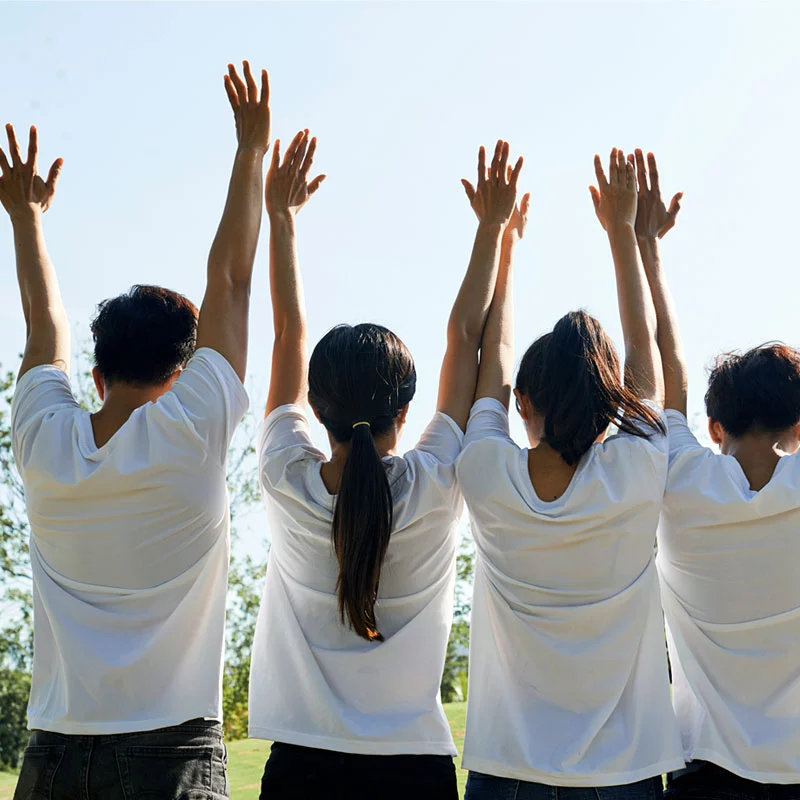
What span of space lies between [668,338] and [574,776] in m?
1.32

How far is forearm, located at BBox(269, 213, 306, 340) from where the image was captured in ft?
9.59

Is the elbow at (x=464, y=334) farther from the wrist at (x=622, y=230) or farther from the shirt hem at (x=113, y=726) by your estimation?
the shirt hem at (x=113, y=726)

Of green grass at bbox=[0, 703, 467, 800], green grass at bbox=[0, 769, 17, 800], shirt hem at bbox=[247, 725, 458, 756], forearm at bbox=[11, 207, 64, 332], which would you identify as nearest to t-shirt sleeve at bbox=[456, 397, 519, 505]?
shirt hem at bbox=[247, 725, 458, 756]

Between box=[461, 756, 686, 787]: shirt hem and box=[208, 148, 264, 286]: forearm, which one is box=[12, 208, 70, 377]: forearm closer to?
box=[208, 148, 264, 286]: forearm

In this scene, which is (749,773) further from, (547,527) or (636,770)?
(547,527)

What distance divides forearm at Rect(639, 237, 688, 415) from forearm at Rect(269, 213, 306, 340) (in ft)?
3.45

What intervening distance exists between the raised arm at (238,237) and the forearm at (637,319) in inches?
41.9

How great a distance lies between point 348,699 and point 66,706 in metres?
0.65

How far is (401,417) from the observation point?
269 cm

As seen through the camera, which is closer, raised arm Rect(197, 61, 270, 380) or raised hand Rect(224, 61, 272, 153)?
raised arm Rect(197, 61, 270, 380)

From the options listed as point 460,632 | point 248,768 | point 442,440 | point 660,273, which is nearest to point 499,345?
point 442,440

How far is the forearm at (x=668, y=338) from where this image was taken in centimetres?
292

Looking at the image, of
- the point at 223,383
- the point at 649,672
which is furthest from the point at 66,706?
the point at 649,672

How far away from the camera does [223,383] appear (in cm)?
251
